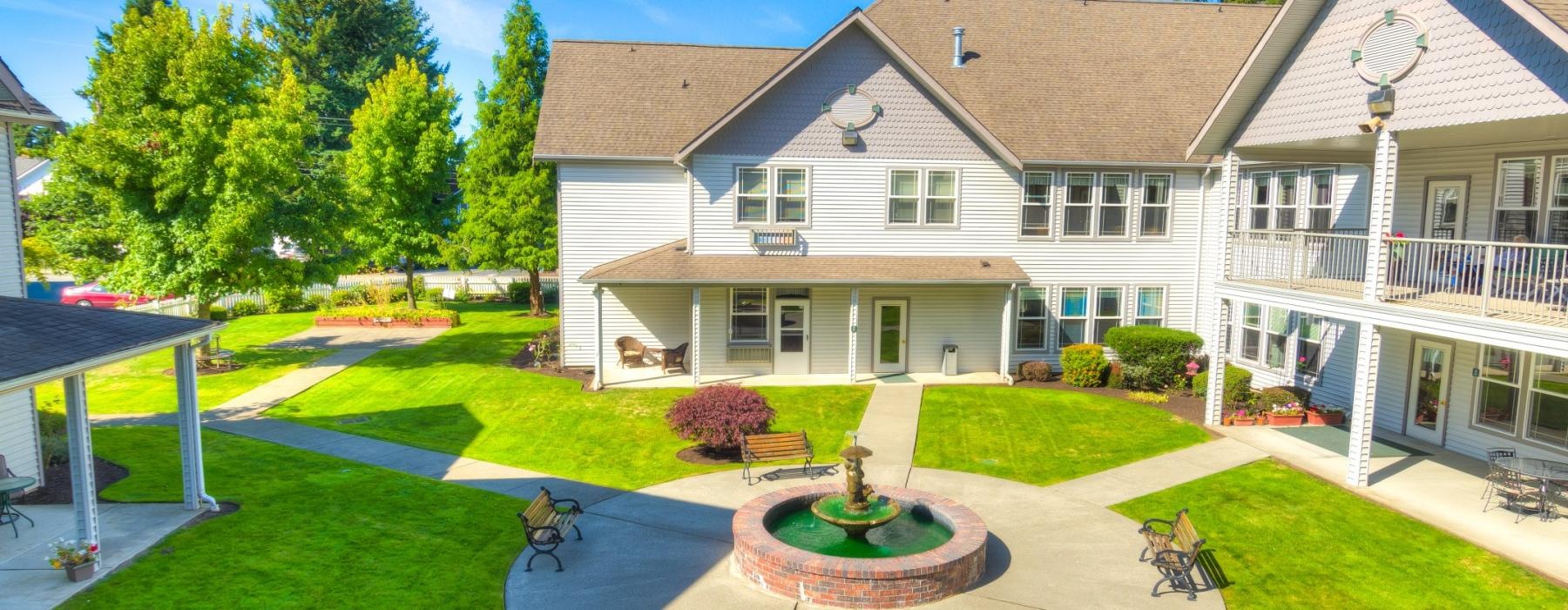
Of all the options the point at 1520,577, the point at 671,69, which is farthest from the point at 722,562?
the point at 671,69

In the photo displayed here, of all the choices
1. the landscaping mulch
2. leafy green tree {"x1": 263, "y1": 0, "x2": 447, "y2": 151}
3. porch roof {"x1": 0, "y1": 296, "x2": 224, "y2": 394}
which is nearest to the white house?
porch roof {"x1": 0, "y1": 296, "x2": 224, "y2": 394}

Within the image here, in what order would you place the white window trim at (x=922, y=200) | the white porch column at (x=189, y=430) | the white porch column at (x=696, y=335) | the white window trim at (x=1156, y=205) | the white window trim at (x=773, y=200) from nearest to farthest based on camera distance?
the white porch column at (x=189, y=430) → the white porch column at (x=696, y=335) → the white window trim at (x=773, y=200) → the white window trim at (x=922, y=200) → the white window trim at (x=1156, y=205)

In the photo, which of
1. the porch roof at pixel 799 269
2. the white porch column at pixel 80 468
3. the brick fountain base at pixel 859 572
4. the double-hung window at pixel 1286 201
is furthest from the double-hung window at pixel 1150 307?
the white porch column at pixel 80 468

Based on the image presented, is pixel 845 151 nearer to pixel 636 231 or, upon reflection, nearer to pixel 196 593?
pixel 636 231

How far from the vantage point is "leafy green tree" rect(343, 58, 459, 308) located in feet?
107

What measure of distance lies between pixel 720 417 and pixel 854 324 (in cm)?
723

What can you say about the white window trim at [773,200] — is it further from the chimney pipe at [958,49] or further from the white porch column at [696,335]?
the chimney pipe at [958,49]

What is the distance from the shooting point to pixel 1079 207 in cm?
2370

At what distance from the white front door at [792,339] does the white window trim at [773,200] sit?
218cm

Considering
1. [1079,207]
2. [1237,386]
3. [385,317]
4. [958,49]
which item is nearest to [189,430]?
[385,317]

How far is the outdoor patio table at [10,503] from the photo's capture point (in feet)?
39.2

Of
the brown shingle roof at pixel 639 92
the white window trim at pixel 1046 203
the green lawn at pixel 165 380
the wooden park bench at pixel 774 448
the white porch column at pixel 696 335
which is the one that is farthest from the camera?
the white window trim at pixel 1046 203

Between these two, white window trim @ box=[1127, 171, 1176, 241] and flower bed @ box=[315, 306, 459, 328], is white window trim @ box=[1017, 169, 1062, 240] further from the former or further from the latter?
flower bed @ box=[315, 306, 459, 328]

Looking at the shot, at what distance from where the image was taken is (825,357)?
77.4 ft
